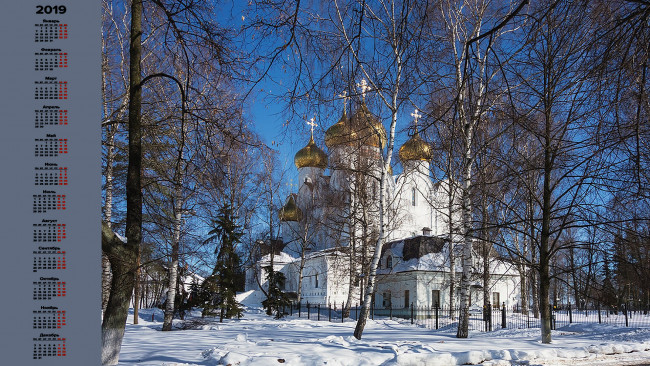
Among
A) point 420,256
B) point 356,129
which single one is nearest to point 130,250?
point 356,129

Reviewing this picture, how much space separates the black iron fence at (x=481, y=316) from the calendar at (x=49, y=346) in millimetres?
17599

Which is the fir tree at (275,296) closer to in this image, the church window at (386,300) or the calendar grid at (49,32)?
the church window at (386,300)

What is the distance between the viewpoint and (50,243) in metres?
4.25

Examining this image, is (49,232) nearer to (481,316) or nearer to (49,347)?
(49,347)

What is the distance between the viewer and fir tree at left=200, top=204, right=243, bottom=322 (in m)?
21.5

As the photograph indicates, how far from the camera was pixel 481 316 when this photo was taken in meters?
27.7

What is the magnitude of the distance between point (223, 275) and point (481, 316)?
577 inches

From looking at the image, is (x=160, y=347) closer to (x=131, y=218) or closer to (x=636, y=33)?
(x=131, y=218)

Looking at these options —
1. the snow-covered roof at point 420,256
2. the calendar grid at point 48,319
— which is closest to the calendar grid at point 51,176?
the calendar grid at point 48,319

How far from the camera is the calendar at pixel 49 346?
13.6 feet

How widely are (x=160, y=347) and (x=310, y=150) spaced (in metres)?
31.5

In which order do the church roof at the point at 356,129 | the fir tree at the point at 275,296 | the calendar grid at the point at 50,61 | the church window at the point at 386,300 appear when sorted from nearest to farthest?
1. the calendar grid at the point at 50,61
2. the church roof at the point at 356,129
3. the fir tree at the point at 275,296
4. the church window at the point at 386,300

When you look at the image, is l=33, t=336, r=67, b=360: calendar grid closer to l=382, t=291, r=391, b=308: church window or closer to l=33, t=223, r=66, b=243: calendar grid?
l=33, t=223, r=66, b=243: calendar grid

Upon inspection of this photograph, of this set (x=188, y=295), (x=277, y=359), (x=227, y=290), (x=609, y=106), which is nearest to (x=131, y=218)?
(x=277, y=359)
